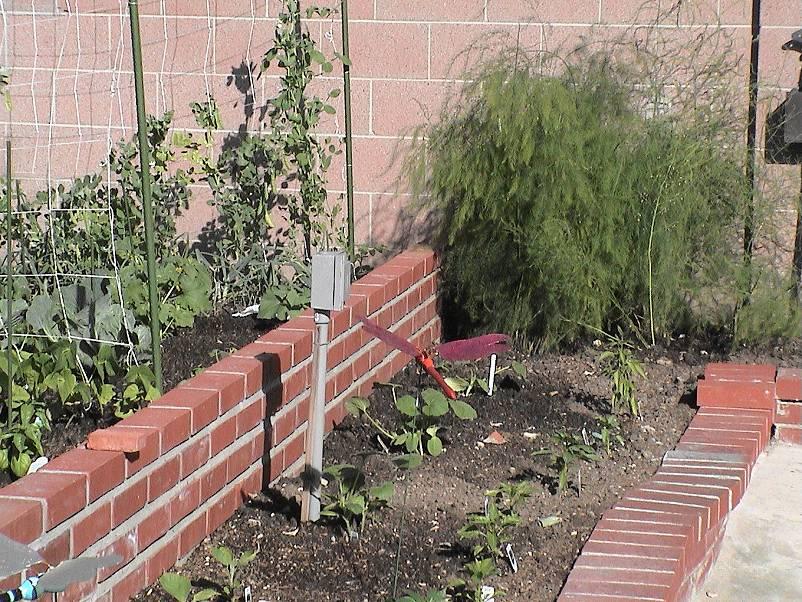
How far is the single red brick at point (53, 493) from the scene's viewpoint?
106 inches

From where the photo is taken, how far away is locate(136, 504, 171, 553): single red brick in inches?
123

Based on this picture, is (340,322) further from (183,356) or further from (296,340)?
(183,356)

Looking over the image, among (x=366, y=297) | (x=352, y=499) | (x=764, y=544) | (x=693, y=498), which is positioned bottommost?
(x=764, y=544)

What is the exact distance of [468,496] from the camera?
3.86 meters

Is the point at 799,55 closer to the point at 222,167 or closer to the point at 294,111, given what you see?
the point at 294,111

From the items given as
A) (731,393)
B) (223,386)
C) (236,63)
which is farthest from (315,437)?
(236,63)

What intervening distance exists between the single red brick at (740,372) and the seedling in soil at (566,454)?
890mm

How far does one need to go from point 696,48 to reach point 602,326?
1300 mm

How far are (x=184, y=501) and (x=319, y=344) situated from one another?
554 mm

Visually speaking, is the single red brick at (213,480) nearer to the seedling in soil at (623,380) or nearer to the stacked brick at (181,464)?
the stacked brick at (181,464)

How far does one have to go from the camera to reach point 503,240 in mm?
5277

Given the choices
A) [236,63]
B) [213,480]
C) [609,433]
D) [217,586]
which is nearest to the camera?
[217,586]

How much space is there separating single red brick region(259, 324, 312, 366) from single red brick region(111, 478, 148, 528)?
99 cm

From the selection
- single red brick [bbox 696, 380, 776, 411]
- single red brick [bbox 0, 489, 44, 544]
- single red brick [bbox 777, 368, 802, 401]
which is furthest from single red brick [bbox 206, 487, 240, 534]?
single red brick [bbox 777, 368, 802, 401]
